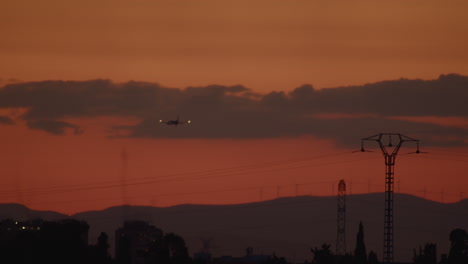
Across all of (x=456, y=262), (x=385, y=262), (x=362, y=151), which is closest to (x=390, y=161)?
(x=362, y=151)

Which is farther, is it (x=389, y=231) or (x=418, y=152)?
(x=418, y=152)

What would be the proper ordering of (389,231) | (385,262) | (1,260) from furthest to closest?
(1,260), (385,262), (389,231)

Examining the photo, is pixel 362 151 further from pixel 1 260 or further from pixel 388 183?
pixel 1 260

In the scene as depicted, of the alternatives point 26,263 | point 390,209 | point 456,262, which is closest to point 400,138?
point 390,209

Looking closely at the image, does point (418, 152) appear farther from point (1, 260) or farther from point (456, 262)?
point (1, 260)

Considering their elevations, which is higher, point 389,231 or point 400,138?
point 400,138

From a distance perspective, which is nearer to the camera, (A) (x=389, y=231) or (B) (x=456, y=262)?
(A) (x=389, y=231)

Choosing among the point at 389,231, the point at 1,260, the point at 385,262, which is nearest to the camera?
the point at 389,231

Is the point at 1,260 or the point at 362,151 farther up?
the point at 362,151
